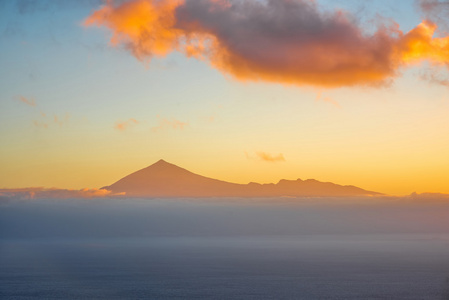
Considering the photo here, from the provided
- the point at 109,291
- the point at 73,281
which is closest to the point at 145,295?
the point at 109,291

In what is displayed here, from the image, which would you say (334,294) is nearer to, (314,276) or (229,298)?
(229,298)

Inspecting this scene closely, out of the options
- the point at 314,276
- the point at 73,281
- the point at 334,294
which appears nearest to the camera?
the point at 334,294

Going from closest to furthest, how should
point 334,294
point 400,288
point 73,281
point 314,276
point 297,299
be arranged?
point 297,299
point 334,294
point 400,288
point 73,281
point 314,276

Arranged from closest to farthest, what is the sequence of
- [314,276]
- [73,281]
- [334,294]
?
[334,294]
[73,281]
[314,276]

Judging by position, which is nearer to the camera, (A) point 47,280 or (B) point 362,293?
(B) point 362,293

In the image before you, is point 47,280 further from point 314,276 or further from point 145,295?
point 314,276

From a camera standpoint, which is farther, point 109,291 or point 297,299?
point 109,291

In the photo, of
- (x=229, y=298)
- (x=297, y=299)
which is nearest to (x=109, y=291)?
(x=229, y=298)

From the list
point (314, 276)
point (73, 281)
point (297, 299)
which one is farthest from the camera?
point (314, 276)
